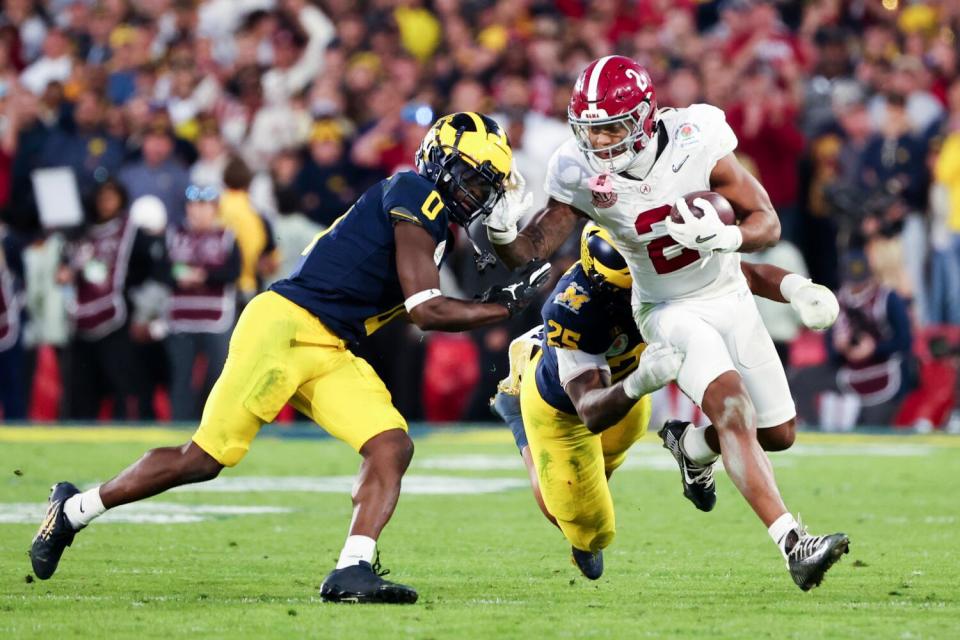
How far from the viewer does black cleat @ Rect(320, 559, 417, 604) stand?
529cm

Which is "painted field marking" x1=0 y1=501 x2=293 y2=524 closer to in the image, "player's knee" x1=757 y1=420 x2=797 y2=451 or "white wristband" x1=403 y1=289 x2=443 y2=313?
"white wristband" x1=403 y1=289 x2=443 y2=313

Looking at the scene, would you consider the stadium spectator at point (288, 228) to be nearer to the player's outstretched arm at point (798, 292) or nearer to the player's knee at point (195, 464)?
the player's outstretched arm at point (798, 292)

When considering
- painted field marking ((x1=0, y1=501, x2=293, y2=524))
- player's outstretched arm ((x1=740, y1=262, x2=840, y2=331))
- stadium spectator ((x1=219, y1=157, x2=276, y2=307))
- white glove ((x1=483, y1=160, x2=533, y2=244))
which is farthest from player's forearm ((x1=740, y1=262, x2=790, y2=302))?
stadium spectator ((x1=219, y1=157, x2=276, y2=307))

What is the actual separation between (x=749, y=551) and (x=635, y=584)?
3.48ft

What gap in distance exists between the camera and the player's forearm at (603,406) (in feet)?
19.0

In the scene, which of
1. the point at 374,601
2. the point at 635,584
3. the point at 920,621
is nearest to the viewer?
the point at 920,621

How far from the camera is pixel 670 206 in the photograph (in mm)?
5879

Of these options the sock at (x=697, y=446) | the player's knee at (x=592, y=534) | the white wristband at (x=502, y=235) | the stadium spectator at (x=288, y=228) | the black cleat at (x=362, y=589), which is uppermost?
the white wristband at (x=502, y=235)

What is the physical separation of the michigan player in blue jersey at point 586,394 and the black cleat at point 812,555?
795 millimetres

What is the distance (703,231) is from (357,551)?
59.4 inches


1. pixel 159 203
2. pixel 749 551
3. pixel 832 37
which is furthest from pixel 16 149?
pixel 749 551

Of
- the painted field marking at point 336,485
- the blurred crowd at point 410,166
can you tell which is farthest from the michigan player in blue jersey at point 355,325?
the blurred crowd at point 410,166

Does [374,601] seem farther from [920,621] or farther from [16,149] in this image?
[16,149]

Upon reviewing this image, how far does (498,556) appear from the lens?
669cm
